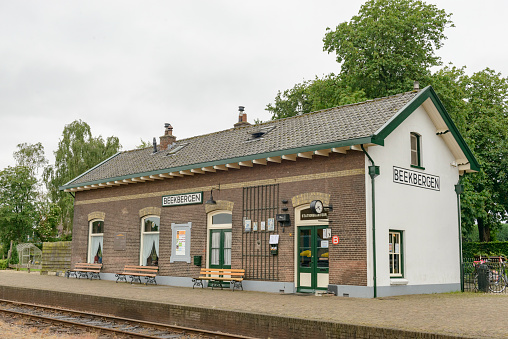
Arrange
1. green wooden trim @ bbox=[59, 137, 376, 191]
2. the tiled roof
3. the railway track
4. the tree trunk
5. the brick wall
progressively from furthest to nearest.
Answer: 1. the tree trunk
2. the tiled roof
3. the brick wall
4. green wooden trim @ bbox=[59, 137, 376, 191]
5. the railway track

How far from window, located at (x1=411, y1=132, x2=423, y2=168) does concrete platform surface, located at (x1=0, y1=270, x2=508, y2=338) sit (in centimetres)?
413

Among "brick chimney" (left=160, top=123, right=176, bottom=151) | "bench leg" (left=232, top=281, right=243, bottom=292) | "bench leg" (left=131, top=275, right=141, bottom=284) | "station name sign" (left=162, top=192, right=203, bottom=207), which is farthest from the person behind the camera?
"brick chimney" (left=160, top=123, right=176, bottom=151)

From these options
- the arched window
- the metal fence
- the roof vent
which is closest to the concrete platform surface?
the arched window

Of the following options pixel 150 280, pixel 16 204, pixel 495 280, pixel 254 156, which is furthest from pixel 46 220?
pixel 495 280

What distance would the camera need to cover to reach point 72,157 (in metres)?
42.5

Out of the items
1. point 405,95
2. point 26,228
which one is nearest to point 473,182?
point 405,95

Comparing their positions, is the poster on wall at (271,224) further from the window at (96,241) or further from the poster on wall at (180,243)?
the window at (96,241)

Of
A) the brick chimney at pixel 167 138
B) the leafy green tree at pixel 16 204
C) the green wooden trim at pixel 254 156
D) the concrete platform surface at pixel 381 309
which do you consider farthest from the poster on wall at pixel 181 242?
the leafy green tree at pixel 16 204

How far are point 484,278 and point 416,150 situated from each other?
4.72m

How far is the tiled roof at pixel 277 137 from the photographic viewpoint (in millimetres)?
14703

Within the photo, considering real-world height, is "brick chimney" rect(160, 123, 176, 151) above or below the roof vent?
above

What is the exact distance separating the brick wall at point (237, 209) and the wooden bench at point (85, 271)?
0.41 m

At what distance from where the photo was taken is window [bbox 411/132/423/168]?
15812mm

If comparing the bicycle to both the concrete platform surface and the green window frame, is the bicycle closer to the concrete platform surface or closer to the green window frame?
the concrete platform surface
